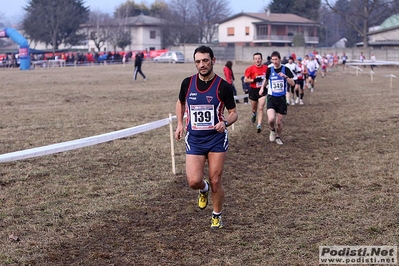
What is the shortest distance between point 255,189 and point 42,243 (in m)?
3.68

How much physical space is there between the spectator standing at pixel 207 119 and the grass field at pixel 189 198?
0.63 metres

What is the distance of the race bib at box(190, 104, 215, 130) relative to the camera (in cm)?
679

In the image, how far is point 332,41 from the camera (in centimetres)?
13600

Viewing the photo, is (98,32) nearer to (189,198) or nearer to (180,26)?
(180,26)

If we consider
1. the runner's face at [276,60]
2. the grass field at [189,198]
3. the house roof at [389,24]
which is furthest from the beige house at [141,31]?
the runner's face at [276,60]

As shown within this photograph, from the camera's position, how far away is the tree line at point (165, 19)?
92.1 metres

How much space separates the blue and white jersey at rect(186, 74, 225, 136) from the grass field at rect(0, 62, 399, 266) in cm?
120

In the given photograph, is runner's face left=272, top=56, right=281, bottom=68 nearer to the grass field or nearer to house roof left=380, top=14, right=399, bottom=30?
the grass field

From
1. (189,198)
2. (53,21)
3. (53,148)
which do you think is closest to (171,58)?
(53,21)

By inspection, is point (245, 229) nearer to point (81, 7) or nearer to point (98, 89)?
point (98, 89)

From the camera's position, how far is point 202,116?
6.81m

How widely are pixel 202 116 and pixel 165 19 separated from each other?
105 meters

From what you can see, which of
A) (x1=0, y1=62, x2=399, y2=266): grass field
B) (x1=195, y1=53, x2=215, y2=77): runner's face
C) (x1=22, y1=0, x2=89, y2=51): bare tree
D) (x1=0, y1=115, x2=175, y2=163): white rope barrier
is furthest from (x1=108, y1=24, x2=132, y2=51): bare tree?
(x1=195, y1=53, x2=215, y2=77): runner's face

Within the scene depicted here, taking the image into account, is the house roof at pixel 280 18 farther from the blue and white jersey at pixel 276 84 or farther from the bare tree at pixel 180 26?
the blue and white jersey at pixel 276 84
